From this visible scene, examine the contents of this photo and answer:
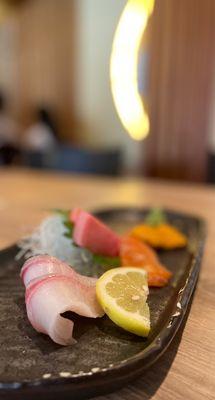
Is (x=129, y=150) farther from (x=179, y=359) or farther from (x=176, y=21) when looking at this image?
(x=179, y=359)

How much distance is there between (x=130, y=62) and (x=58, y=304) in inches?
82.5

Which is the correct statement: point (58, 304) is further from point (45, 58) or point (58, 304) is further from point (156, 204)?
point (45, 58)

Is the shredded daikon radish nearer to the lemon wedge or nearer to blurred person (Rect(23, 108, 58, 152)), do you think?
the lemon wedge

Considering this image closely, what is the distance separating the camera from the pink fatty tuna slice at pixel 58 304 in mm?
680

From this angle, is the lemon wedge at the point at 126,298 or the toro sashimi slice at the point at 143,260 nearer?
the lemon wedge at the point at 126,298

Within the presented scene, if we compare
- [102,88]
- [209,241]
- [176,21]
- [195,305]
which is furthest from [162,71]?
[195,305]

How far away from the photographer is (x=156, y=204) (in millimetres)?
2012

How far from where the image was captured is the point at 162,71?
3.81 metres

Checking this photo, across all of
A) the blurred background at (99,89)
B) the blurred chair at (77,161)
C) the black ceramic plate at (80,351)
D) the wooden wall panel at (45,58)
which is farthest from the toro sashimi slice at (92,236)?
the wooden wall panel at (45,58)

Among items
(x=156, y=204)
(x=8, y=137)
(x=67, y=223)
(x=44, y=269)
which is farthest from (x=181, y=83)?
(x=44, y=269)

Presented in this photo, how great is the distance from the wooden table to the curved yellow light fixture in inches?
29.8

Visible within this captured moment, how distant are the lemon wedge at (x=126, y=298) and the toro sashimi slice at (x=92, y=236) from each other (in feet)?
0.84

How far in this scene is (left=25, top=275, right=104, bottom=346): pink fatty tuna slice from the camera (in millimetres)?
680

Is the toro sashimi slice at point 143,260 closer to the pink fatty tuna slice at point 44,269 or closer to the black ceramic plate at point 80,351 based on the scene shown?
the black ceramic plate at point 80,351
